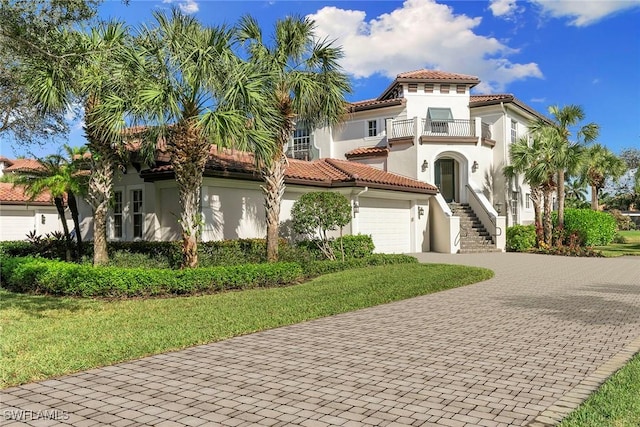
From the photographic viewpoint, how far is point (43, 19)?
8445 mm

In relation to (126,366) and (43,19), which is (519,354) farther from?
(43,19)

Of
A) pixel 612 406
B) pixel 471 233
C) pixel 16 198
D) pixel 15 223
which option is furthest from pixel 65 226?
pixel 471 233

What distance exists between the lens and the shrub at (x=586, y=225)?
26.9 m

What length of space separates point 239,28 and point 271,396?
455 inches

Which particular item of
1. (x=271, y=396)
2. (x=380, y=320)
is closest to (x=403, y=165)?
(x=380, y=320)

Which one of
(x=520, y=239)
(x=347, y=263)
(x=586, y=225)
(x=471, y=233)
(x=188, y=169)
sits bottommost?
(x=347, y=263)

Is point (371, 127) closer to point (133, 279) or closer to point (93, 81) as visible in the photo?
point (133, 279)

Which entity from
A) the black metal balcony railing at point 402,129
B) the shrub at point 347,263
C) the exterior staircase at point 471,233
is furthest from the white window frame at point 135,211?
the exterior staircase at point 471,233

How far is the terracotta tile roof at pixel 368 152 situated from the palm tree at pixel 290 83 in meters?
12.1

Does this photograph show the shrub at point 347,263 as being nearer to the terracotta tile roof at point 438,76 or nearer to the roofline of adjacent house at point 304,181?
the roofline of adjacent house at point 304,181

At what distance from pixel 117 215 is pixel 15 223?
15.0 m

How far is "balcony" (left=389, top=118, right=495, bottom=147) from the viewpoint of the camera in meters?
25.7

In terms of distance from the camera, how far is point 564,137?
26000mm

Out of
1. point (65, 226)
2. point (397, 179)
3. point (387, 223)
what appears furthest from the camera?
point (397, 179)
